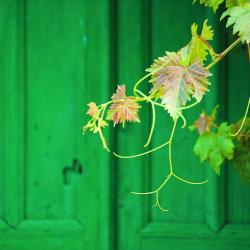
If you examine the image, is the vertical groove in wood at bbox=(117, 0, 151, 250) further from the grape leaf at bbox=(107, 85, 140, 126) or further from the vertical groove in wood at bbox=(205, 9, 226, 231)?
the grape leaf at bbox=(107, 85, 140, 126)

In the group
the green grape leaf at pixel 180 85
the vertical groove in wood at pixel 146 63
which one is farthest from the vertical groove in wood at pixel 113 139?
the green grape leaf at pixel 180 85

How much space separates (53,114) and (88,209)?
437 mm

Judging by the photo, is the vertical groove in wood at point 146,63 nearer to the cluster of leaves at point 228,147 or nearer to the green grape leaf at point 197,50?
the cluster of leaves at point 228,147

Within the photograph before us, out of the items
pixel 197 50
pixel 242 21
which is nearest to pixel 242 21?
pixel 242 21

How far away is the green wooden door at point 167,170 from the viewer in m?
3.42

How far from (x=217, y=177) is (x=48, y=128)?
76 cm

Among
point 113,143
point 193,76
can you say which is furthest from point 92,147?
point 193,76

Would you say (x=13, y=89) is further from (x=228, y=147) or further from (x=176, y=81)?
(x=176, y=81)

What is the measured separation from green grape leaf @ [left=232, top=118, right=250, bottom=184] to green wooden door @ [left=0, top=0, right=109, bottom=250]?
1.05 m

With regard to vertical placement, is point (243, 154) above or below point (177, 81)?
below

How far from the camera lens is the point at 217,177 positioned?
3.40 meters

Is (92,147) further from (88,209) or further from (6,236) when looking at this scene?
(6,236)

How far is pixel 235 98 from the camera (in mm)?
3422

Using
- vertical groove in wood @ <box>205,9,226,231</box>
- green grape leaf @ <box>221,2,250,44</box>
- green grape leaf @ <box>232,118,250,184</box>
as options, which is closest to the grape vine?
green grape leaf @ <box>221,2,250,44</box>
